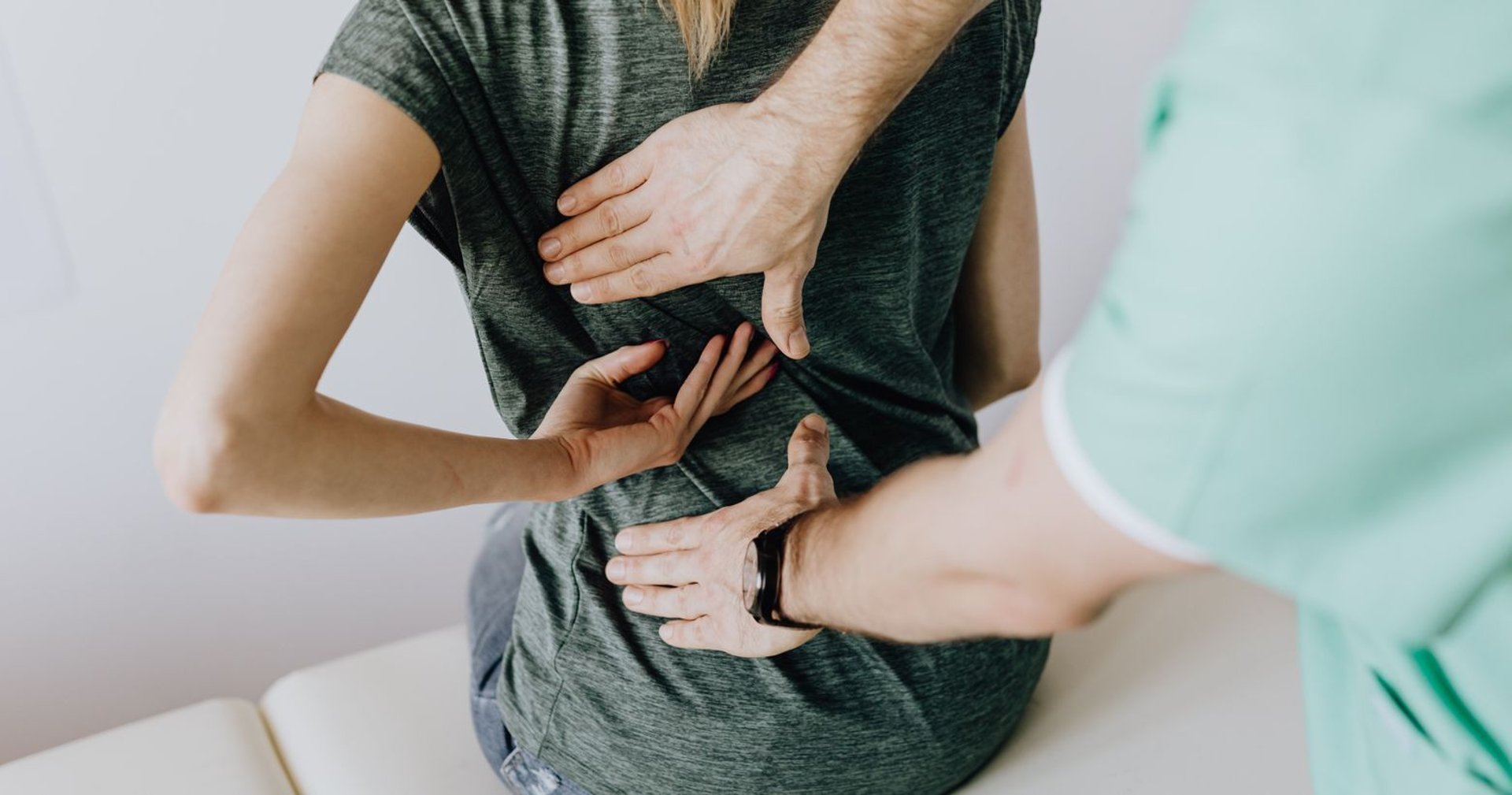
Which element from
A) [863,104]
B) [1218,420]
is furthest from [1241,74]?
[863,104]

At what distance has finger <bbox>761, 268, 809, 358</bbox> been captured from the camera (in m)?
0.91

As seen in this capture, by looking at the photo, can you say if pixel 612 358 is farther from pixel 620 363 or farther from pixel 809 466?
pixel 809 466

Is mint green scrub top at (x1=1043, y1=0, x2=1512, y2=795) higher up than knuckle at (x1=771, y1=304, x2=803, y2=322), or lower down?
higher up

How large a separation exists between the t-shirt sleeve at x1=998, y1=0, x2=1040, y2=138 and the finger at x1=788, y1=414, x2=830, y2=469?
31cm

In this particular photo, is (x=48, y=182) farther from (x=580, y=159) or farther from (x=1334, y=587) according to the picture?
(x=1334, y=587)

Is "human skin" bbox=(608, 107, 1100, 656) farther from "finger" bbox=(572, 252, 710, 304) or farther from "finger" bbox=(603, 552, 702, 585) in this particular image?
"finger" bbox=(572, 252, 710, 304)

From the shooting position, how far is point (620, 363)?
0.97 metres

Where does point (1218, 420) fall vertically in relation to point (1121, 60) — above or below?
above

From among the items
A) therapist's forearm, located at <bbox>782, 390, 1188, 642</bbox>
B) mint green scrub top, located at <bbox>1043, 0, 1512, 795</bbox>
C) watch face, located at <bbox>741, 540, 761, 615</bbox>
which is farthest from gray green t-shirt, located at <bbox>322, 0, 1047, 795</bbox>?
mint green scrub top, located at <bbox>1043, 0, 1512, 795</bbox>

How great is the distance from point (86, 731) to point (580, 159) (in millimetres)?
1481

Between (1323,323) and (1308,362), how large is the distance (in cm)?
2

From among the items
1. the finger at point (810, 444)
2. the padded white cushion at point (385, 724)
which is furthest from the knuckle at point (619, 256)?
the padded white cushion at point (385, 724)

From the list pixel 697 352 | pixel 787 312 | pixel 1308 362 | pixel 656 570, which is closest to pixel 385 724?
pixel 656 570

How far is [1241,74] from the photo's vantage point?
0.43 m
